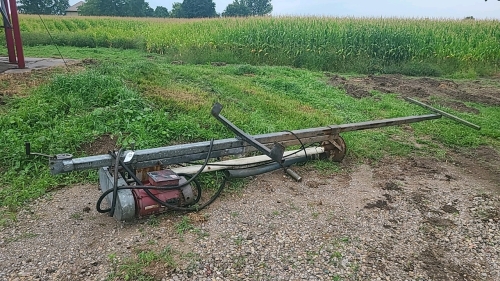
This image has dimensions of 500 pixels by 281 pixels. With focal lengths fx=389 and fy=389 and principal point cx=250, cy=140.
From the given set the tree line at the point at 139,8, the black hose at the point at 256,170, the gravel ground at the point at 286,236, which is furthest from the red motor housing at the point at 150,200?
the tree line at the point at 139,8

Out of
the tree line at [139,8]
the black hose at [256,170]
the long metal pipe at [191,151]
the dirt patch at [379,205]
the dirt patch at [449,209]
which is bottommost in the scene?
the dirt patch at [449,209]

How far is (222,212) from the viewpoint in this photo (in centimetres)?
360

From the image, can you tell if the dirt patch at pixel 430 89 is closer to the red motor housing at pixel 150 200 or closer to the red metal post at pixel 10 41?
the red motor housing at pixel 150 200

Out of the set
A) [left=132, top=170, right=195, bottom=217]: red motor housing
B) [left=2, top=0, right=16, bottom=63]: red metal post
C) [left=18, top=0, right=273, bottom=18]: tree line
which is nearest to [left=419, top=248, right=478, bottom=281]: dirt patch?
[left=132, top=170, right=195, bottom=217]: red motor housing

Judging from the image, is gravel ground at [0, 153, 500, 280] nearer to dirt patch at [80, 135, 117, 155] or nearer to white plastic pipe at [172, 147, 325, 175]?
white plastic pipe at [172, 147, 325, 175]

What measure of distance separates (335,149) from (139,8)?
64.2m

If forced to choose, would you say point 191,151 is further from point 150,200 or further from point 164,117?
point 164,117

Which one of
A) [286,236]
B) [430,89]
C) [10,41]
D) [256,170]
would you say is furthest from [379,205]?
[10,41]

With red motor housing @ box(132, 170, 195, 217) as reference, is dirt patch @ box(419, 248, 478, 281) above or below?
below

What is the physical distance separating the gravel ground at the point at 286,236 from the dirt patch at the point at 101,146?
70 centimetres

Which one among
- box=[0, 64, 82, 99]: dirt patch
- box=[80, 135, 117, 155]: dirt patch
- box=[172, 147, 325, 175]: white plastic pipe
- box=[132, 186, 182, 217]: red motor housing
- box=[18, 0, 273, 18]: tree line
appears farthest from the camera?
box=[18, 0, 273, 18]: tree line

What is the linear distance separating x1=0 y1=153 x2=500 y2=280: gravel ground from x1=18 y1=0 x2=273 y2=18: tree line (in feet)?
135

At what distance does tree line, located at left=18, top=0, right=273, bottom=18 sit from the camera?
53.5 meters

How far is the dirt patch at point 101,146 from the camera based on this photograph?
451cm
